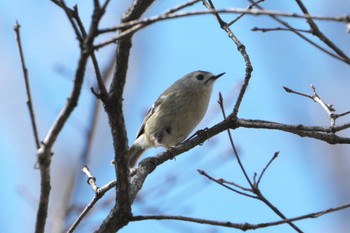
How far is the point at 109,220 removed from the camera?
2.23 m

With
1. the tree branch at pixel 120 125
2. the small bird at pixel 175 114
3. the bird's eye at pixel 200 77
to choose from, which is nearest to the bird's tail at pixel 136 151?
the small bird at pixel 175 114

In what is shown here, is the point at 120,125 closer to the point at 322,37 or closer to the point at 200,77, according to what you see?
the point at 322,37

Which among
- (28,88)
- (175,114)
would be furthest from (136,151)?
(28,88)

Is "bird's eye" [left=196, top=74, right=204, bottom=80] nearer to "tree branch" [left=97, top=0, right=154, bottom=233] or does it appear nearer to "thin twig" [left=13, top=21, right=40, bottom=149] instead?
"tree branch" [left=97, top=0, right=154, bottom=233]

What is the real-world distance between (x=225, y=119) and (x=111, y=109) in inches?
36.1

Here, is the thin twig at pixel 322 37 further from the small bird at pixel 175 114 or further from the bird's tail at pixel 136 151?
the bird's tail at pixel 136 151

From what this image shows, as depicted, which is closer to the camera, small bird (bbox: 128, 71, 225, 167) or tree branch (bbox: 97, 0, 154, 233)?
tree branch (bbox: 97, 0, 154, 233)

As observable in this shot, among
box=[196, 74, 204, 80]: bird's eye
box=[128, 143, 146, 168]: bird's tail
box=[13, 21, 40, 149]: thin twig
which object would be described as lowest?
box=[13, 21, 40, 149]: thin twig

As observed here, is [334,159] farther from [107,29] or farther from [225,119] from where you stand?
[107,29]

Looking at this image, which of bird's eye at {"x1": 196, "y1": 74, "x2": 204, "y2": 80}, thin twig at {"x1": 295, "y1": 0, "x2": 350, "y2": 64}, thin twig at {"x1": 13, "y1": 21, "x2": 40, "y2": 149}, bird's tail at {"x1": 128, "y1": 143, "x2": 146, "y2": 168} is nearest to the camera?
thin twig at {"x1": 13, "y1": 21, "x2": 40, "y2": 149}

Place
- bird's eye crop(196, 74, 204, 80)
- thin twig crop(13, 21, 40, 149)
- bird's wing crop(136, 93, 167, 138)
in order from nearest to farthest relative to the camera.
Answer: thin twig crop(13, 21, 40, 149) < bird's wing crop(136, 93, 167, 138) < bird's eye crop(196, 74, 204, 80)

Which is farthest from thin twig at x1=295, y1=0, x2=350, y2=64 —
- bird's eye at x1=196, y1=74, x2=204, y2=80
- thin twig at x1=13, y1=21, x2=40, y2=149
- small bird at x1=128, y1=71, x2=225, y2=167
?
bird's eye at x1=196, y1=74, x2=204, y2=80

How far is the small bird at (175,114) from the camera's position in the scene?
15.7ft

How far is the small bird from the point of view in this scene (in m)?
4.78
